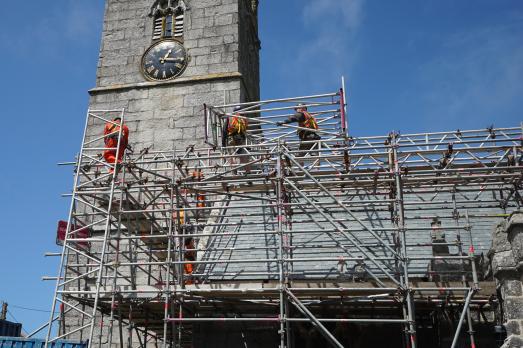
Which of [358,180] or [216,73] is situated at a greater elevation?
[216,73]

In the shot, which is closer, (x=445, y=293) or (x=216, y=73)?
(x=445, y=293)

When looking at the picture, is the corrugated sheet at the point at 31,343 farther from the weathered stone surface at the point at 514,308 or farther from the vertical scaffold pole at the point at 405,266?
the weathered stone surface at the point at 514,308

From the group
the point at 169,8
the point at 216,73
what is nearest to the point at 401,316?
the point at 216,73

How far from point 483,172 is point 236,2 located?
14377 millimetres

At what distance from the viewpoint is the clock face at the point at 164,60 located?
25.8m

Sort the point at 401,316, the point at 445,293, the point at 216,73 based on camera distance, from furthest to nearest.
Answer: the point at 216,73
the point at 401,316
the point at 445,293

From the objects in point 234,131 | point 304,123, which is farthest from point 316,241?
point 234,131

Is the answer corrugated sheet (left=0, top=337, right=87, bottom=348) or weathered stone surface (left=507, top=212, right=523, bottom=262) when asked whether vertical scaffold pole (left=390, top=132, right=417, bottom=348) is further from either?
corrugated sheet (left=0, top=337, right=87, bottom=348)

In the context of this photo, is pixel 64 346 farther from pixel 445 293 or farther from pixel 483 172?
pixel 483 172

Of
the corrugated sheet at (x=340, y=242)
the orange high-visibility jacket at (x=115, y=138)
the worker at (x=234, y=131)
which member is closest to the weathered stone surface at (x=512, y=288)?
the corrugated sheet at (x=340, y=242)

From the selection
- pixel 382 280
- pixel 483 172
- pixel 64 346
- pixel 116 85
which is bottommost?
pixel 64 346

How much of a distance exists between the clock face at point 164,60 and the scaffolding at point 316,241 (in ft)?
28.7

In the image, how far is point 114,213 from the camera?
51.2 ft

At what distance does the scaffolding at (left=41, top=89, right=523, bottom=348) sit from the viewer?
43.5ft
